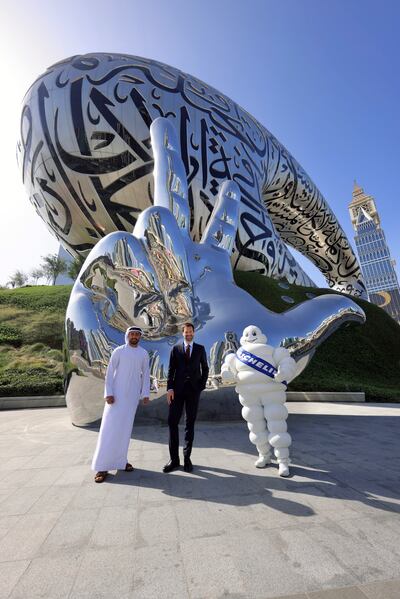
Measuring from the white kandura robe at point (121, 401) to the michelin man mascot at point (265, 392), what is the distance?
106cm

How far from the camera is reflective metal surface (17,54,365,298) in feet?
42.9

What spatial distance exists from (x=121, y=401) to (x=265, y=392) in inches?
60.8

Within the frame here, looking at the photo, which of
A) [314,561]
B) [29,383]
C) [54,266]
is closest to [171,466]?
[314,561]

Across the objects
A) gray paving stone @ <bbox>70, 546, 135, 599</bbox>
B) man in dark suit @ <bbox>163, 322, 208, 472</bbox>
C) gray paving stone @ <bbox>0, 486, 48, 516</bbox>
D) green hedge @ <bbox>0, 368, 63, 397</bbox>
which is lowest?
gray paving stone @ <bbox>0, 486, 48, 516</bbox>

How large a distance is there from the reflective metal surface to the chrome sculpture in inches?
316

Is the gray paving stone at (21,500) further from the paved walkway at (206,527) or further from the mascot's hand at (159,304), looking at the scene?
the mascot's hand at (159,304)

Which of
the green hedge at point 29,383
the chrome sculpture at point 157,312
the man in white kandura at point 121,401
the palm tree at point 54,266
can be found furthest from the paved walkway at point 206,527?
the palm tree at point 54,266

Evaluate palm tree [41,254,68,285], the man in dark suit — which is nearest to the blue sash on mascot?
the man in dark suit

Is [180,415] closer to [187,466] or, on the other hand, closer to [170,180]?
[187,466]

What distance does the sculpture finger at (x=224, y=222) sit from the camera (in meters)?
6.48

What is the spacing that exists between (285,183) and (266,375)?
1785cm

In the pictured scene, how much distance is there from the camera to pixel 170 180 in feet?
20.6

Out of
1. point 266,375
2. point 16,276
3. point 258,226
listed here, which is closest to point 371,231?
point 16,276

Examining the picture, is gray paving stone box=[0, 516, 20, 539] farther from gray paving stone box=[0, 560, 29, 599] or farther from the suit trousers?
the suit trousers
